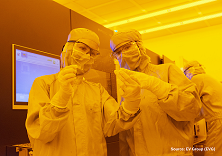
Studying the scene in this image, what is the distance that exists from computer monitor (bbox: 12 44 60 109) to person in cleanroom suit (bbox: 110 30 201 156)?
0.86m

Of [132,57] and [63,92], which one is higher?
[132,57]

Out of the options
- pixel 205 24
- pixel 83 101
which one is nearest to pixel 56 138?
pixel 83 101

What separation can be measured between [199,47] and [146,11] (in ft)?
8.24

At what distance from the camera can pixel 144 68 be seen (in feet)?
5.72

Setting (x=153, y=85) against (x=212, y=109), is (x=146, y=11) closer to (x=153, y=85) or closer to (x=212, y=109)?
(x=212, y=109)

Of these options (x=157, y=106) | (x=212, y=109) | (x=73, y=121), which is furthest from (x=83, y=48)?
(x=212, y=109)

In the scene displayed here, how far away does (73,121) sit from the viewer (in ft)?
4.50

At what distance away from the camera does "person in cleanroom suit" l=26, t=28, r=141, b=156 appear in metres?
1.19

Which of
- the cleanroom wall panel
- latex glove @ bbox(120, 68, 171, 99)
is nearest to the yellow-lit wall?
the cleanroom wall panel

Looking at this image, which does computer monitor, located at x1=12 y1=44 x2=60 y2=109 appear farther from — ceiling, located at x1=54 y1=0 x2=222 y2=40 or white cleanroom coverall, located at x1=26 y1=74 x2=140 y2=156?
ceiling, located at x1=54 y1=0 x2=222 y2=40

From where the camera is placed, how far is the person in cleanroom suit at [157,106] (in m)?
1.42

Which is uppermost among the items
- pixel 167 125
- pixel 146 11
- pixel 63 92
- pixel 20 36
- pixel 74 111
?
pixel 146 11

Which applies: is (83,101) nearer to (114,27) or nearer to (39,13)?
(39,13)

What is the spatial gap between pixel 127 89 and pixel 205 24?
6571 millimetres
